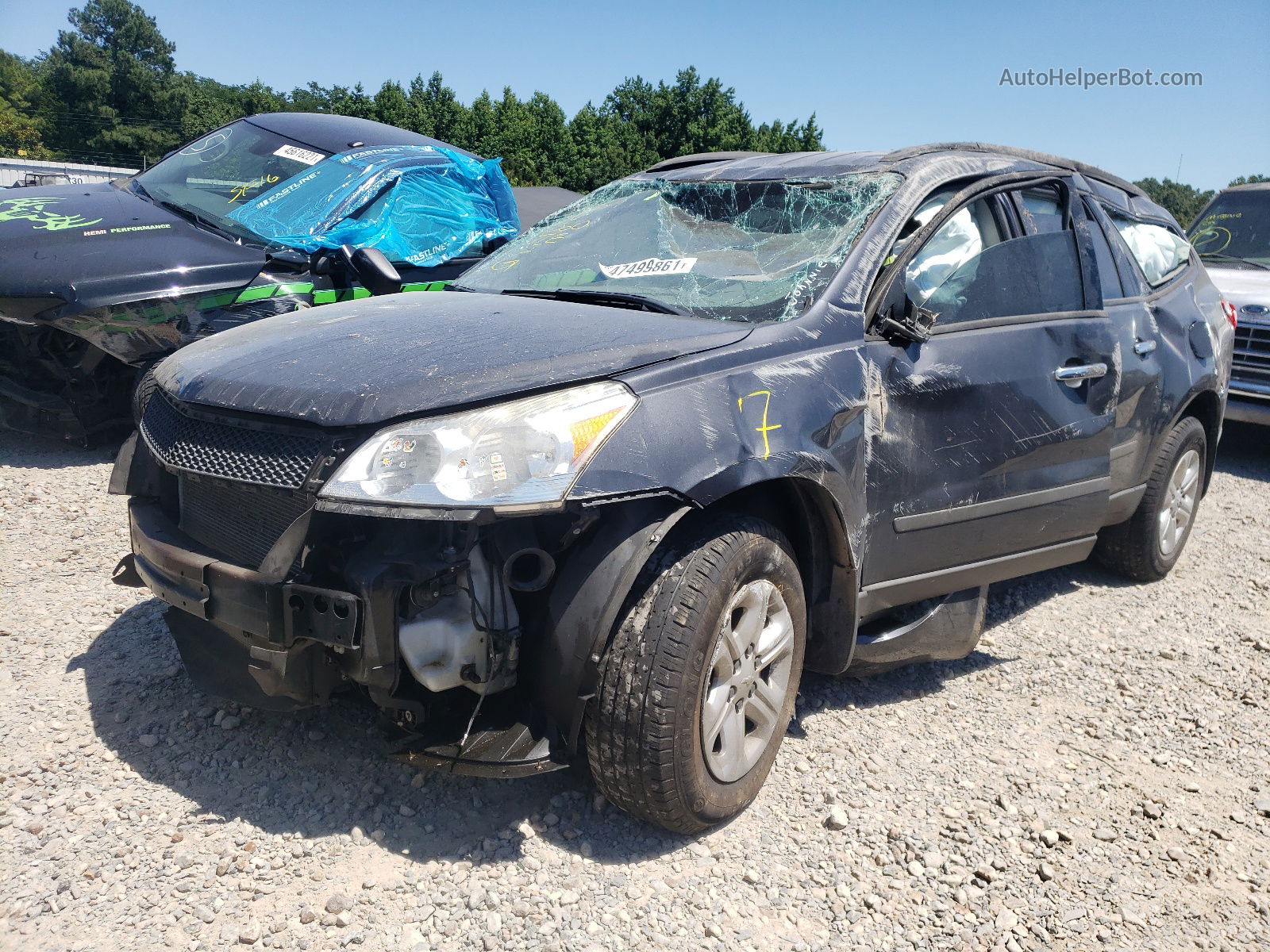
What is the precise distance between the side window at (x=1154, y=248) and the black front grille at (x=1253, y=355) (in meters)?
3.31

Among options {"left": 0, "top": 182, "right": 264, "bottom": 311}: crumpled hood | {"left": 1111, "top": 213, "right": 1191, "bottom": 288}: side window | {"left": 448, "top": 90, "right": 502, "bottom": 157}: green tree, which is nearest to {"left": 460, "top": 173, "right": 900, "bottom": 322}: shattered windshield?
{"left": 1111, "top": 213, "right": 1191, "bottom": 288}: side window

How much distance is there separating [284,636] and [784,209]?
211cm

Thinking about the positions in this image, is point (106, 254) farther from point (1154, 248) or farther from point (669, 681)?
point (1154, 248)

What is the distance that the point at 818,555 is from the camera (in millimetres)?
2879

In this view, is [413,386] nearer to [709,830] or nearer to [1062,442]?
[709,830]

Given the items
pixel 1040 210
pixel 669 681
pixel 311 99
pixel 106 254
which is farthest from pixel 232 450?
pixel 311 99

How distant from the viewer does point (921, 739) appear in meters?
3.14

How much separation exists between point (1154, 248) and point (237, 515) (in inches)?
165

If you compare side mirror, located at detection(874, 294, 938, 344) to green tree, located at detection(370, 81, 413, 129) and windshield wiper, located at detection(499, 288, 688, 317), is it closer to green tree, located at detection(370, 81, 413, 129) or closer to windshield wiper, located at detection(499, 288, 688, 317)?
windshield wiper, located at detection(499, 288, 688, 317)

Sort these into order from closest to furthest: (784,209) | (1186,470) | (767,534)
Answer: (767,534), (784,209), (1186,470)

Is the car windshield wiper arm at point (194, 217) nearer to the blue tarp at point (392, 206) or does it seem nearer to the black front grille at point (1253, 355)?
the blue tarp at point (392, 206)

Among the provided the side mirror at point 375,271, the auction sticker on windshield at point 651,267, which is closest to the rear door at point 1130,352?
the auction sticker on windshield at point 651,267

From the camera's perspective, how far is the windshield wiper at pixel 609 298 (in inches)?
114

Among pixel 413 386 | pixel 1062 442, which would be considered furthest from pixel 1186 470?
pixel 413 386
